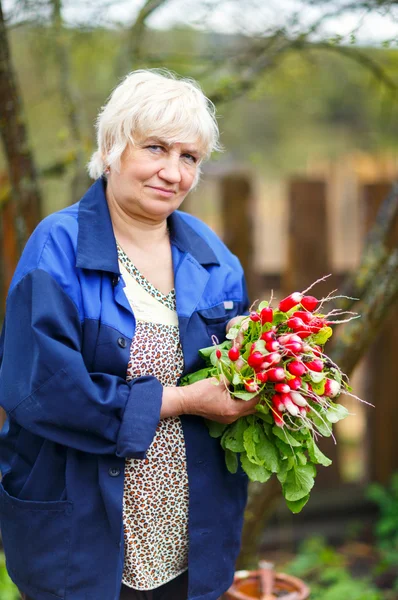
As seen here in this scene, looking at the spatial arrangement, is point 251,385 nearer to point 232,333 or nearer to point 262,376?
point 262,376

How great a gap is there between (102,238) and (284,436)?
81cm

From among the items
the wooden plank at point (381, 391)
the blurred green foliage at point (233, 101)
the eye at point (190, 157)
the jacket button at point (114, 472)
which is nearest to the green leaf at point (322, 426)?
the jacket button at point (114, 472)

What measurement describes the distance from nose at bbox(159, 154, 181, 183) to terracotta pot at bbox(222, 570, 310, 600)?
1830 mm

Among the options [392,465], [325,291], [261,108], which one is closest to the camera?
[325,291]

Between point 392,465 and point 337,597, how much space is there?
177cm

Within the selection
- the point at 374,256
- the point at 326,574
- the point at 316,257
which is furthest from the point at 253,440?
the point at 316,257

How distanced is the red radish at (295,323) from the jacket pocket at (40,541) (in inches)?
32.4

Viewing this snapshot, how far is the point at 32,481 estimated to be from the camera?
2.17m

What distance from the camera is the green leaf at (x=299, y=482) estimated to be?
7.36ft

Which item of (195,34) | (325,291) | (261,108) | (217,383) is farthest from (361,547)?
(261,108)

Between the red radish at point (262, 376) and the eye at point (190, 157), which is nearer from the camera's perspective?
the red radish at point (262, 376)

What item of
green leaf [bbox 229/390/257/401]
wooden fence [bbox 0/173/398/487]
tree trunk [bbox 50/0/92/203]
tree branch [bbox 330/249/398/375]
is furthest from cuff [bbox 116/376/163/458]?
wooden fence [bbox 0/173/398/487]

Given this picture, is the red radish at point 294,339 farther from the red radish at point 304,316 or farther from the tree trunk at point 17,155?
the tree trunk at point 17,155

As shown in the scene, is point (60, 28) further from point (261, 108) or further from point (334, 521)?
point (261, 108)
